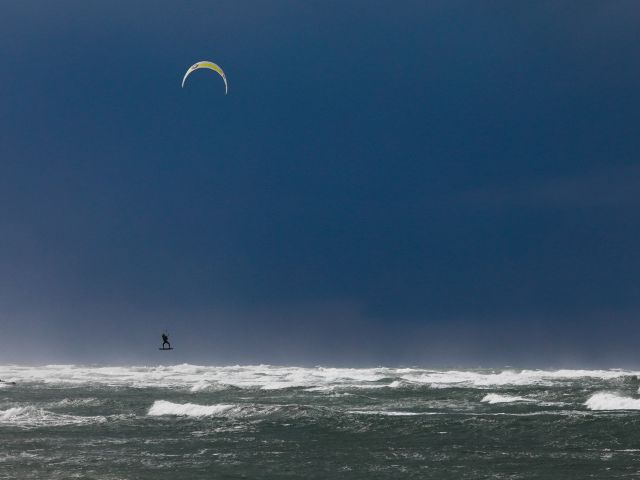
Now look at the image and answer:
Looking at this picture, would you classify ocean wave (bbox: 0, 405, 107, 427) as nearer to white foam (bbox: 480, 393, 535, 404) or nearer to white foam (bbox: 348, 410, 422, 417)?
white foam (bbox: 348, 410, 422, 417)

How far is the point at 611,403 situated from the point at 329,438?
56.9 ft

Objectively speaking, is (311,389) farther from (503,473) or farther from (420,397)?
(503,473)

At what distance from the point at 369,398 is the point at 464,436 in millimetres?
19151

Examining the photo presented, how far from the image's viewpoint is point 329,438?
28.9 m

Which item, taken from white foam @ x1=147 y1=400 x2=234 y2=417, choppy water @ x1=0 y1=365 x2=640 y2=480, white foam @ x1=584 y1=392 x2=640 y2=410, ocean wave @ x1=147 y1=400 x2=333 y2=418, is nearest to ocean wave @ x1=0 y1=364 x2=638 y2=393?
choppy water @ x1=0 y1=365 x2=640 y2=480

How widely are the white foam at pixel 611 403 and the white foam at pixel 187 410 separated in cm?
1887

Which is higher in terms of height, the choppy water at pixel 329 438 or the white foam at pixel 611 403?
the white foam at pixel 611 403

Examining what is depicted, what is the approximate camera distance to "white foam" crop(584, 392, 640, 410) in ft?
123

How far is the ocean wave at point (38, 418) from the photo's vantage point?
34250mm

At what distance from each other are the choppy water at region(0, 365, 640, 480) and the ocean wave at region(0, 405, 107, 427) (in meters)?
0.05

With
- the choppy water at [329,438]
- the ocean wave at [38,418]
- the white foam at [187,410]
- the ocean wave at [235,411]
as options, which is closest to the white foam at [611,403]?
the choppy water at [329,438]

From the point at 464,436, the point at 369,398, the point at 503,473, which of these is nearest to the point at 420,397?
the point at 369,398

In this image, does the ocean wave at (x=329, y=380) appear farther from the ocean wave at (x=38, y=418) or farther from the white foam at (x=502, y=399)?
the ocean wave at (x=38, y=418)

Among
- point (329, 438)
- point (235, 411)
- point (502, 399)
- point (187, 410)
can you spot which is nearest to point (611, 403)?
point (502, 399)
